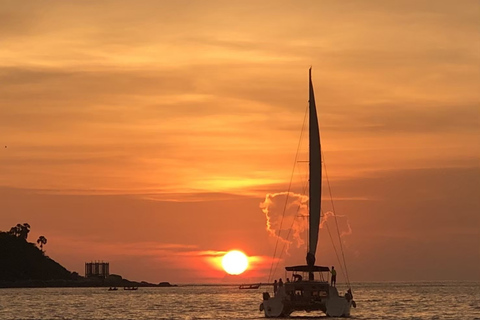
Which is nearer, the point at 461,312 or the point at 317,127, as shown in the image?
the point at 317,127

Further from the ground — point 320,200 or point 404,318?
point 320,200

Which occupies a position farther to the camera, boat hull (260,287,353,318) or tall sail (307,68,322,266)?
tall sail (307,68,322,266)

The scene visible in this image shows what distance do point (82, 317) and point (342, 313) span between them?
32.0m

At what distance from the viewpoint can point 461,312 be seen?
106625mm

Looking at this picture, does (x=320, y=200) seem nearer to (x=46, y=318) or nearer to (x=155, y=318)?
(x=155, y=318)

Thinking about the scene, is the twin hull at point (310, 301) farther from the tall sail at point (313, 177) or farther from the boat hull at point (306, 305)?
the tall sail at point (313, 177)

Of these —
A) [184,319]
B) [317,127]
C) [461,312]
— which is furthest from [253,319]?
[461,312]

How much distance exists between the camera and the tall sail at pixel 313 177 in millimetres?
83938

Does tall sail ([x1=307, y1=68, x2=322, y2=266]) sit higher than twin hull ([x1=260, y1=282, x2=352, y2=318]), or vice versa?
tall sail ([x1=307, y1=68, x2=322, y2=266])

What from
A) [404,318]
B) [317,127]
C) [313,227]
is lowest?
[404,318]

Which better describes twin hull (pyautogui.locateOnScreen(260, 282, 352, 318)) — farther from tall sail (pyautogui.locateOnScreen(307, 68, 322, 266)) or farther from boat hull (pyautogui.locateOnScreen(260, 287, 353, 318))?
tall sail (pyautogui.locateOnScreen(307, 68, 322, 266))

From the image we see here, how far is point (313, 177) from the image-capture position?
86.6 metres

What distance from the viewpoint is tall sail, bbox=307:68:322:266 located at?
83938 mm

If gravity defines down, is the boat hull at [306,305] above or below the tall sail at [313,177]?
below
